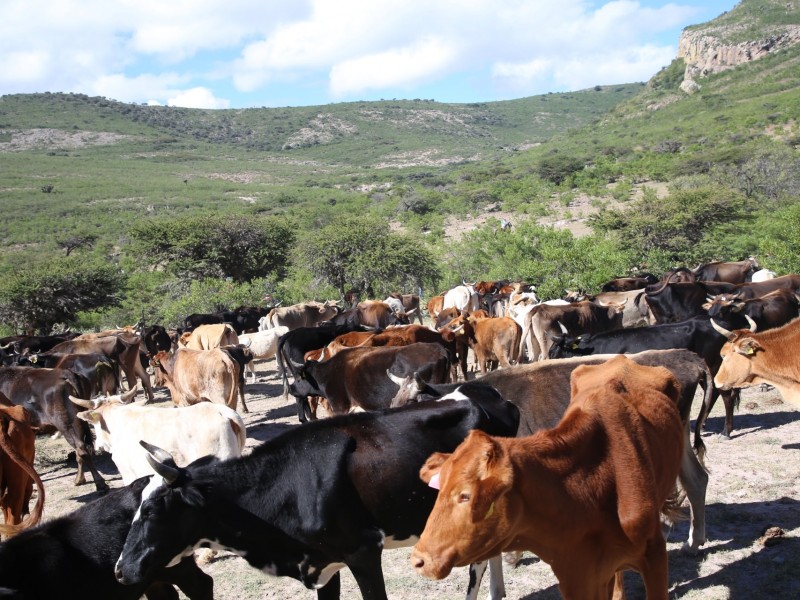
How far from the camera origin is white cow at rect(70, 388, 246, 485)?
6605 millimetres

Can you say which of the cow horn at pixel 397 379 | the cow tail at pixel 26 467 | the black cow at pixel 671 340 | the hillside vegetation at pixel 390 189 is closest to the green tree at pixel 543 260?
the hillside vegetation at pixel 390 189

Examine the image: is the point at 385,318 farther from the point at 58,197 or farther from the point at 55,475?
the point at 58,197

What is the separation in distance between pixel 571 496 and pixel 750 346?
448cm

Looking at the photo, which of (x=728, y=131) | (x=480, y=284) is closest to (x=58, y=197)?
(x=480, y=284)

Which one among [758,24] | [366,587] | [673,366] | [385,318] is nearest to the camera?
[366,587]

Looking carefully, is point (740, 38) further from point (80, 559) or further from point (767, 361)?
point (80, 559)

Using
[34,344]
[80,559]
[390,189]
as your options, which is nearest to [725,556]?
[80,559]

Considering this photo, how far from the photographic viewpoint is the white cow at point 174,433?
6605mm

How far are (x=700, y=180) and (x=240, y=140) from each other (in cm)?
10672

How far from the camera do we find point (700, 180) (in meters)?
39.9

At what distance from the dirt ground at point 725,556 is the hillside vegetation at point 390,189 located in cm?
1358

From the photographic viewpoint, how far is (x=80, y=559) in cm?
441

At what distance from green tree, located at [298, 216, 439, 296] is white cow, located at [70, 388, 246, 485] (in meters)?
22.0

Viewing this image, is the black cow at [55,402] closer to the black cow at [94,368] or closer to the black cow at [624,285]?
the black cow at [94,368]
